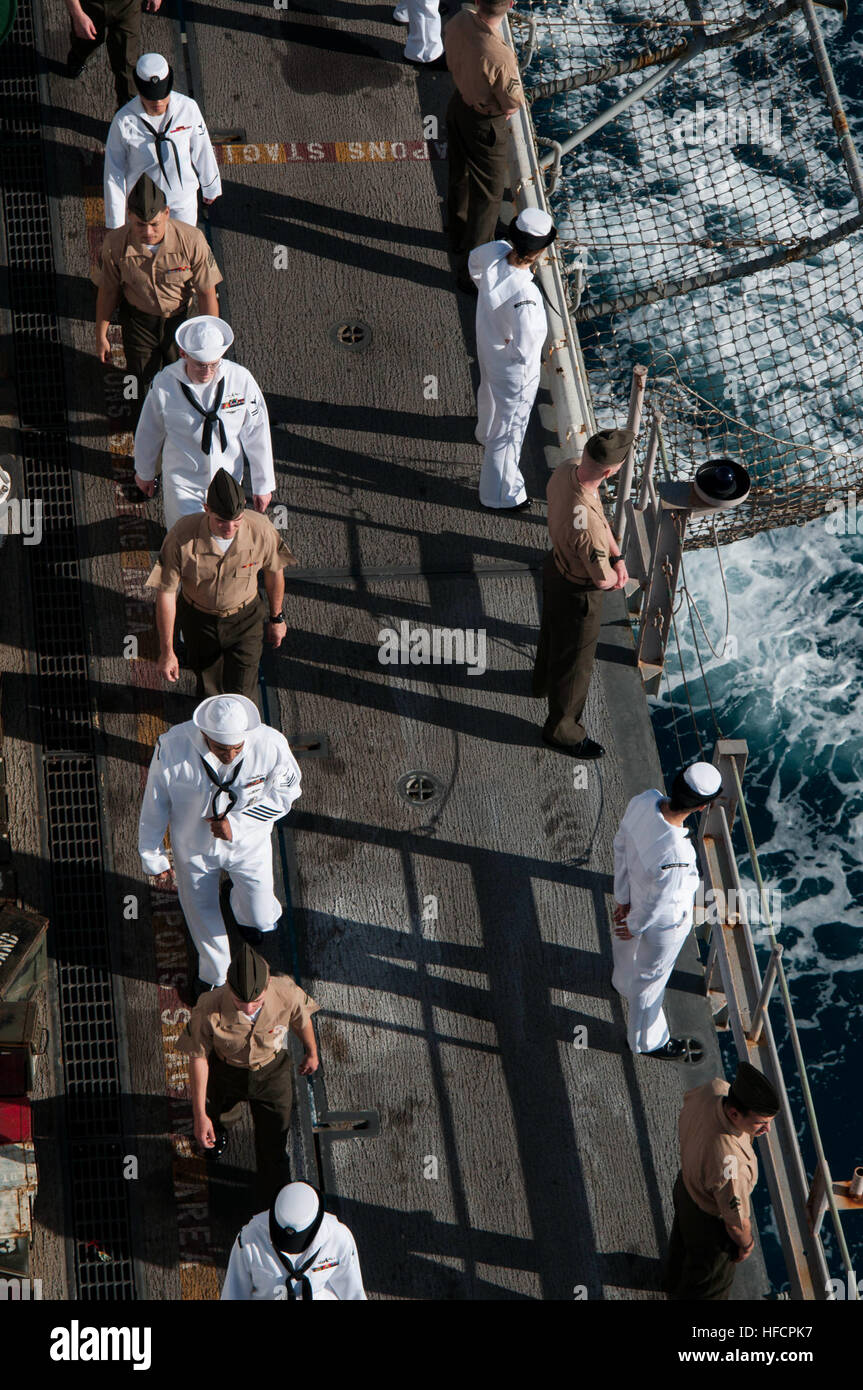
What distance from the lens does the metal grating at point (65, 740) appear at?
10895 mm

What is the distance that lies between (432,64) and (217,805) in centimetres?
828

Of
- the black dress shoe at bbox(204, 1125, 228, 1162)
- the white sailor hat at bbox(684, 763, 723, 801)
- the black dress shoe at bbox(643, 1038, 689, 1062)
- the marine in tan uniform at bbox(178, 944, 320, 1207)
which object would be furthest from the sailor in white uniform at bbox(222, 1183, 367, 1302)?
the white sailor hat at bbox(684, 763, 723, 801)

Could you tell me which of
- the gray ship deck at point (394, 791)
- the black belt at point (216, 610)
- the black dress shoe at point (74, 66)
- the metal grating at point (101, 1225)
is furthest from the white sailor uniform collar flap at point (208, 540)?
the black dress shoe at point (74, 66)

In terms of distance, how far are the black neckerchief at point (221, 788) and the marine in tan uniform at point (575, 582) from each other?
2.57 meters

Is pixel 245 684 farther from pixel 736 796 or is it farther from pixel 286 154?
pixel 286 154

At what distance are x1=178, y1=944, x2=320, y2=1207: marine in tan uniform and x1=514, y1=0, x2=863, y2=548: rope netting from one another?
35.9ft

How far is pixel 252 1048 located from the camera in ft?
33.1

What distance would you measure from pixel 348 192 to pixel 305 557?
3.71 meters

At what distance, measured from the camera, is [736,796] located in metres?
11.5

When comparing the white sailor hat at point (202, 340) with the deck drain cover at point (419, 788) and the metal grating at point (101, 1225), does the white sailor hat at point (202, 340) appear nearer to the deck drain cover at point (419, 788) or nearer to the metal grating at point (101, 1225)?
the deck drain cover at point (419, 788)

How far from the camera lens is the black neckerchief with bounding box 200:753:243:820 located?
10.4 metres

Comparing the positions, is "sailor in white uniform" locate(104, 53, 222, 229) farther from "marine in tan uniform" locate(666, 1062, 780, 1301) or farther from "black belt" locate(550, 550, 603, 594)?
"marine in tan uniform" locate(666, 1062, 780, 1301)

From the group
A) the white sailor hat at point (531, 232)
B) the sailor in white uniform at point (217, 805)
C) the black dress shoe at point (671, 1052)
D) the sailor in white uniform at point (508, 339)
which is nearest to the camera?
the sailor in white uniform at point (217, 805)
